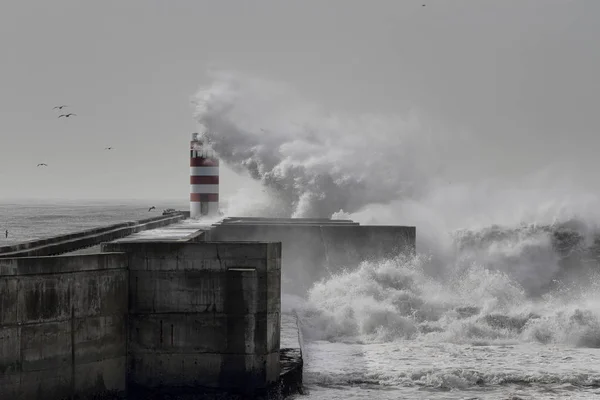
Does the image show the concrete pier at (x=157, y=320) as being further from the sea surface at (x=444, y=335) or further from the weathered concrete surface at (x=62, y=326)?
the sea surface at (x=444, y=335)

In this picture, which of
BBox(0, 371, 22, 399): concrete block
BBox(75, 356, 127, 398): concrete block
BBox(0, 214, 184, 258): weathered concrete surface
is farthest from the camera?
BBox(0, 214, 184, 258): weathered concrete surface

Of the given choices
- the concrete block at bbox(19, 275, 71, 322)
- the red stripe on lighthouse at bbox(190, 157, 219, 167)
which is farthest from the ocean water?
the concrete block at bbox(19, 275, 71, 322)

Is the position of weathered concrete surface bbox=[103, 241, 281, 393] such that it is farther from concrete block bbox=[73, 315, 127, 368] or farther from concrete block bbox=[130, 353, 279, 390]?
concrete block bbox=[73, 315, 127, 368]

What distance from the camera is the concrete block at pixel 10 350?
1258 centimetres

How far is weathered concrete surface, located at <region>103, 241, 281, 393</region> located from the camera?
46.5 ft

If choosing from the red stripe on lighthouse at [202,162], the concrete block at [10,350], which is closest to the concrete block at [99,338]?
the concrete block at [10,350]

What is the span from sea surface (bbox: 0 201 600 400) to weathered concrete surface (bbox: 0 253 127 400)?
3.21m

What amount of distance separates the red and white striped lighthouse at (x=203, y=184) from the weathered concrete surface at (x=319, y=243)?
9496 mm

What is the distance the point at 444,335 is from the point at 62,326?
912 centimetres

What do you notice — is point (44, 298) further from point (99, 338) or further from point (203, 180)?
point (203, 180)

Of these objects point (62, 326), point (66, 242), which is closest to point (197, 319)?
point (62, 326)

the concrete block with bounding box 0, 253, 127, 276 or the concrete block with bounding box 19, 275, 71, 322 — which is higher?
the concrete block with bounding box 0, 253, 127, 276

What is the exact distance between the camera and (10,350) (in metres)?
12.6

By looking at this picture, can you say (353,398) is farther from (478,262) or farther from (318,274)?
(478,262)
